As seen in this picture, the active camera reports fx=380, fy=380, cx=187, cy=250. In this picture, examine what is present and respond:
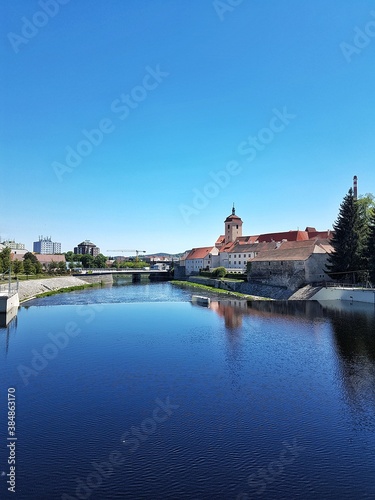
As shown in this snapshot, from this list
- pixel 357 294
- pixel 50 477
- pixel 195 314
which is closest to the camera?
pixel 50 477

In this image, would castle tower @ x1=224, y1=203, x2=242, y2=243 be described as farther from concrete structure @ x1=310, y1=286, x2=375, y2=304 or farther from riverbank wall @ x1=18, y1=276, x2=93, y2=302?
concrete structure @ x1=310, y1=286, x2=375, y2=304

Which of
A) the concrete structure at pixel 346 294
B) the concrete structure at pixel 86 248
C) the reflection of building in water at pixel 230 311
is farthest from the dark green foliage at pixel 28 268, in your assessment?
the concrete structure at pixel 86 248

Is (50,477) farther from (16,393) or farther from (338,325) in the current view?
(338,325)

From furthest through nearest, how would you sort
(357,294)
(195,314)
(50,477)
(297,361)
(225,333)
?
(357,294) < (195,314) < (225,333) < (297,361) < (50,477)

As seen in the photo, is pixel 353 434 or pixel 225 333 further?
pixel 225 333

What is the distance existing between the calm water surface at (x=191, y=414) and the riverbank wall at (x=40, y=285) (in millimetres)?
22801

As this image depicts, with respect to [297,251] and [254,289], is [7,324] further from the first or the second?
[297,251]

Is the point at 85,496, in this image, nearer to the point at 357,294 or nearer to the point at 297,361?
the point at 297,361

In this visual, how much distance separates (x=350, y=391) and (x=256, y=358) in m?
5.57

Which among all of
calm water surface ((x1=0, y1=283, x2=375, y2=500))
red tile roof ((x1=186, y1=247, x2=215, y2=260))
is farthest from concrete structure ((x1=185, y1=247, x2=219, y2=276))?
calm water surface ((x1=0, y1=283, x2=375, y2=500))

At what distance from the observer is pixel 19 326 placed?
27.8 m

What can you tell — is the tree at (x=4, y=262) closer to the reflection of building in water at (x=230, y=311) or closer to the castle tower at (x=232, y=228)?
the reflection of building in water at (x=230, y=311)

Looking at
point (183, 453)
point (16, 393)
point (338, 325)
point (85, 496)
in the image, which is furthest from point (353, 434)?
point (338, 325)

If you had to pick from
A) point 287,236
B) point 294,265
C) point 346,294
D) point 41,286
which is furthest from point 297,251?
point 41,286
